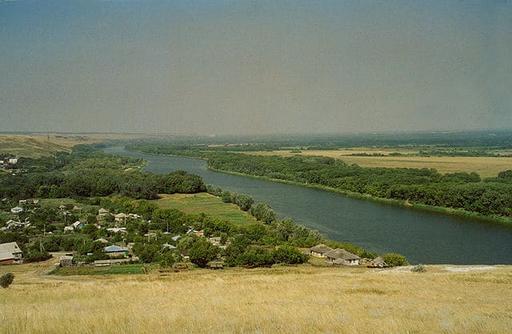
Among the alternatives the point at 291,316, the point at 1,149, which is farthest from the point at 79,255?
the point at 1,149

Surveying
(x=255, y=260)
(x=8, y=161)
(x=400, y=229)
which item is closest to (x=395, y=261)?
(x=255, y=260)

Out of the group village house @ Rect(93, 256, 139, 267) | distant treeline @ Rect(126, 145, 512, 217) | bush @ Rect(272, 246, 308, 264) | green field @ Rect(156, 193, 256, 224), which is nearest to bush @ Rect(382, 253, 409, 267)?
bush @ Rect(272, 246, 308, 264)

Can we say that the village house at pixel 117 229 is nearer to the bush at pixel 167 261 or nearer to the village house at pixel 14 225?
the village house at pixel 14 225

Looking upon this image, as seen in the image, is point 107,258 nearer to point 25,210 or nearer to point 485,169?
point 25,210

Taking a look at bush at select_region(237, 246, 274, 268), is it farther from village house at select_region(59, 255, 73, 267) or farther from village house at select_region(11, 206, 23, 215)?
village house at select_region(11, 206, 23, 215)

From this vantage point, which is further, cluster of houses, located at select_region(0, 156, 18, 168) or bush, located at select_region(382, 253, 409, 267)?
cluster of houses, located at select_region(0, 156, 18, 168)

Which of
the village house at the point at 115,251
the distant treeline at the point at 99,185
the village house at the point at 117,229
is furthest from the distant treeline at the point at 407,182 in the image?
the village house at the point at 115,251
